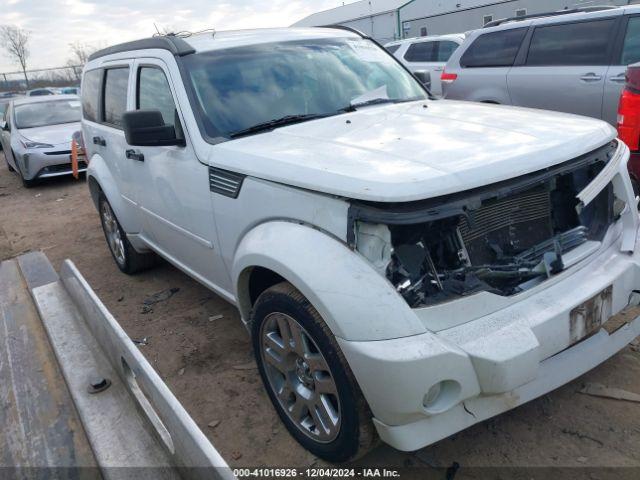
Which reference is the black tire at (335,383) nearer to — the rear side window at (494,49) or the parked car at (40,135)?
the rear side window at (494,49)

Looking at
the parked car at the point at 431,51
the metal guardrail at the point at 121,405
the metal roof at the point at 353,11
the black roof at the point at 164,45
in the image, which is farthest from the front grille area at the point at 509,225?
the metal roof at the point at 353,11

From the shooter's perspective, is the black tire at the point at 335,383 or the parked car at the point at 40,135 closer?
the black tire at the point at 335,383

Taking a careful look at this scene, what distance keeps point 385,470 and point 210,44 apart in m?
2.74

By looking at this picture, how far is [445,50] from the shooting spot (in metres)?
10.9

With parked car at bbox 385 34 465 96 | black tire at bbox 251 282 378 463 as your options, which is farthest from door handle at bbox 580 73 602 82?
black tire at bbox 251 282 378 463

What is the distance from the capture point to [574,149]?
2312mm

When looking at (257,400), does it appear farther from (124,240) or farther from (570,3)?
(570,3)

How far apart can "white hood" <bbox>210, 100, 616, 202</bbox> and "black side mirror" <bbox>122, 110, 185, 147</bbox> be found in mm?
427

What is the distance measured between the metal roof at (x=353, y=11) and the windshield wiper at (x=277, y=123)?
37.5 meters

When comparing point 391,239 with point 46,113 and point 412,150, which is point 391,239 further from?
point 46,113

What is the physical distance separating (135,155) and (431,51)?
352 inches

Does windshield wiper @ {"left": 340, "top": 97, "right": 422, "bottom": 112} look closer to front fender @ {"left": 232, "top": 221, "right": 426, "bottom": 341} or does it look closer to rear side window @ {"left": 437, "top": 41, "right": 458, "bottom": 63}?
front fender @ {"left": 232, "top": 221, "right": 426, "bottom": 341}

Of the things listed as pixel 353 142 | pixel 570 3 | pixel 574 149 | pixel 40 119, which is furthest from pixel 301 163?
pixel 570 3

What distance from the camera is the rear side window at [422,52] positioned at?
1112cm
